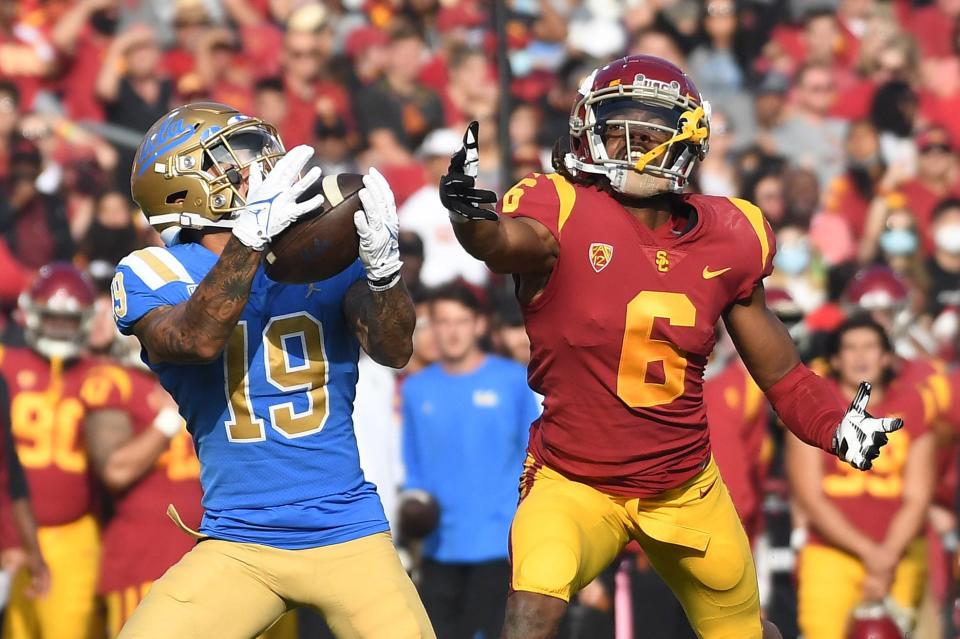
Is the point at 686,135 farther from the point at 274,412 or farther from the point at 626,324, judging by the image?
the point at 274,412

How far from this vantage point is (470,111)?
32.5 ft

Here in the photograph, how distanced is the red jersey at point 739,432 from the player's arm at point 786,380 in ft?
5.79

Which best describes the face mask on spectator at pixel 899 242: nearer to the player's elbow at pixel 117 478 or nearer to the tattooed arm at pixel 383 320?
the player's elbow at pixel 117 478

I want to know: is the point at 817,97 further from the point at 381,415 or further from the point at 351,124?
the point at 381,415

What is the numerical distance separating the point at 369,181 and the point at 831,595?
340cm

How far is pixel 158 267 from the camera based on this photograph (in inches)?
162

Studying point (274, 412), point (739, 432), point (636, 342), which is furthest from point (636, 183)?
point (739, 432)

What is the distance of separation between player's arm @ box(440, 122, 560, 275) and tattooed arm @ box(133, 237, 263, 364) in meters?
0.49

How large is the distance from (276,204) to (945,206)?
601cm

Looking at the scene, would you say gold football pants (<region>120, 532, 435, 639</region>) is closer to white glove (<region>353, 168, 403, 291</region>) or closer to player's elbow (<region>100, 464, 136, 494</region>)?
white glove (<region>353, 168, 403, 291</region>)

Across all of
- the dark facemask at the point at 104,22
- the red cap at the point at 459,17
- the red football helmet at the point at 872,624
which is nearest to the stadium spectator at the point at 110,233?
the dark facemask at the point at 104,22

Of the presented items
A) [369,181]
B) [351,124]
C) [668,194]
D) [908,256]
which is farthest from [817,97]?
[369,181]

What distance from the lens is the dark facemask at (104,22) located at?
997 cm

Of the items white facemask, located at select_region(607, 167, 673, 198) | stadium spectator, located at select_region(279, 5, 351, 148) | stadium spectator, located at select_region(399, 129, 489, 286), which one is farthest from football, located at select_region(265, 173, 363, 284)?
stadium spectator, located at select_region(279, 5, 351, 148)
